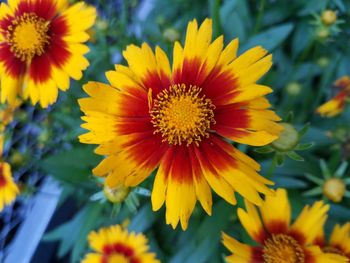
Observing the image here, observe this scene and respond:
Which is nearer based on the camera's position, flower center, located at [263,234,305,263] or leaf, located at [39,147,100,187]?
flower center, located at [263,234,305,263]

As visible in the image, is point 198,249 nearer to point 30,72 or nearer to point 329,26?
point 30,72

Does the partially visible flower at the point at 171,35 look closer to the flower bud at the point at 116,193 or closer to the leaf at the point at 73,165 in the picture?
the leaf at the point at 73,165

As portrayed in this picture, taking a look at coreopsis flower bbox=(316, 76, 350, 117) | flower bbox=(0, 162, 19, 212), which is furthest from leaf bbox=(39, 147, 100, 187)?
coreopsis flower bbox=(316, 76, 350, 117)

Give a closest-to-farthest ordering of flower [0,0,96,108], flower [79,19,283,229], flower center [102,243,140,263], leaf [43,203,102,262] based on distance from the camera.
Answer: flower [79,19,283,229]
flower [0,0,96,108]
flower center [102,243,140,263]
leaf [43,203,102,262]

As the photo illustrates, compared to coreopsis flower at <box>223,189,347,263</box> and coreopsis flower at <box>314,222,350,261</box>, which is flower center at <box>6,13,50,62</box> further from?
coreopsis flower at <box>314,222,350,261</box>

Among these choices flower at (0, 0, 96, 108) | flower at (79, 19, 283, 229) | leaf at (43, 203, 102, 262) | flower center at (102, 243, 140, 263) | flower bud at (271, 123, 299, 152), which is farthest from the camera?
leaf at (43, 203, 102, 262)

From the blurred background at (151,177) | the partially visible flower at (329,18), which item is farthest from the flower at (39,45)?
the partially visible flower at (329,18)

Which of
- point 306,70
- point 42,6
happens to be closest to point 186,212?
point 42,6

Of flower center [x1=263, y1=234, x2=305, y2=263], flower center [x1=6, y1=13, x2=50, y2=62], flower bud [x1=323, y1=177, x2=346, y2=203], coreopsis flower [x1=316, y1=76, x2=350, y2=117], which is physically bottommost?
flower center [x1=263, y1=234, x2=305, y2=263]
